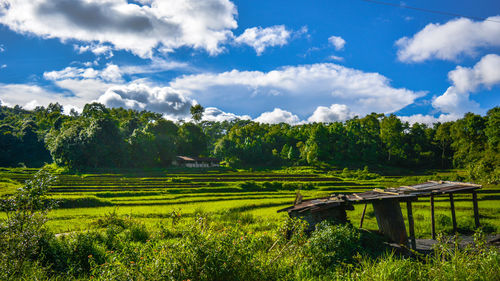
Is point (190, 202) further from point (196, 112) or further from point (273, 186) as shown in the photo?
point (196, 112)

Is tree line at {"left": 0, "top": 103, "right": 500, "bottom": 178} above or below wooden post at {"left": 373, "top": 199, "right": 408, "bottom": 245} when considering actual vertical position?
above

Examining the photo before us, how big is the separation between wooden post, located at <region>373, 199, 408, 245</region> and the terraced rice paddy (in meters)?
4.38

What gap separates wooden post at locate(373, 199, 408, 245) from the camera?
1107 cm

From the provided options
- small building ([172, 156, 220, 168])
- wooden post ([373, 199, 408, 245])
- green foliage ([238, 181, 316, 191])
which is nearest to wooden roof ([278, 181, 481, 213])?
wooden post ([373, 199, 408, 245])

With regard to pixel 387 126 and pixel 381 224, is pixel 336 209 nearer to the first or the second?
pixel 381 224

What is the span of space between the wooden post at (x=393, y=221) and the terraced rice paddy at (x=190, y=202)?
438 centimetres

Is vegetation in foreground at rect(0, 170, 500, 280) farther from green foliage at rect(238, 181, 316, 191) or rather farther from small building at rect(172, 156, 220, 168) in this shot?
small building at rect(172, 156, 220, 168)

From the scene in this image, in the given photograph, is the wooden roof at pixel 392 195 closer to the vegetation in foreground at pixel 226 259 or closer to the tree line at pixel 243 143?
the vegetation in foreground at pixel 226 259

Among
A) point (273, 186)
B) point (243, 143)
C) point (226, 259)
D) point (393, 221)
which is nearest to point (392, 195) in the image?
point (393, 221)

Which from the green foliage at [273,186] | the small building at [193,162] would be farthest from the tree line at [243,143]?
the green foliage at [273,186]

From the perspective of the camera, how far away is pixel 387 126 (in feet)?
232

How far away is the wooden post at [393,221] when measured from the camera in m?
11.1

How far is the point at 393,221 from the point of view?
1118cm

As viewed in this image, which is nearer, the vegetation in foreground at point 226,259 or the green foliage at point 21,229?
the vegetation in foreground at point 226,259
